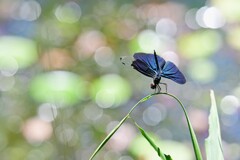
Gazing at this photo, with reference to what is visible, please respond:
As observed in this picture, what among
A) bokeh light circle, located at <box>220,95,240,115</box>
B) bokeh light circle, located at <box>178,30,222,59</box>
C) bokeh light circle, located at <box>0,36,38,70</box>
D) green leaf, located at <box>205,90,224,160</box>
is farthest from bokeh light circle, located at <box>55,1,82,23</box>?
green leaf, located at <box>205,90,224,160</box>

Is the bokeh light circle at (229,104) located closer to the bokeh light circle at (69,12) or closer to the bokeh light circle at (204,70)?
the bokeh light circle at (204,70)

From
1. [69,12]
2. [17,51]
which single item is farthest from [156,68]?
[69,12]

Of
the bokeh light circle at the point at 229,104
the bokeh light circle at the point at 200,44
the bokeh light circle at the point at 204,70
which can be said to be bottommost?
the bokeh light circle at the point at 229,104

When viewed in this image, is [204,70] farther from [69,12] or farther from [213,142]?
[213,142]

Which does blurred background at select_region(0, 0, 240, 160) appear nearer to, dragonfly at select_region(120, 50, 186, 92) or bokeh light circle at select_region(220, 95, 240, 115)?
bokeh light circle at select_region(220, 95, 240, 115)

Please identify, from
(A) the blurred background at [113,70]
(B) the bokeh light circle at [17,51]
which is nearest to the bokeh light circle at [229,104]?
(A) the blurred background at [113,70]
